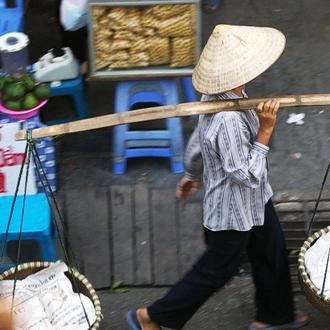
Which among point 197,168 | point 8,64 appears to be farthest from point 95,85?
point 197,168

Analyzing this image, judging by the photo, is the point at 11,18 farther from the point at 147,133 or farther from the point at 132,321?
the point at 132,321

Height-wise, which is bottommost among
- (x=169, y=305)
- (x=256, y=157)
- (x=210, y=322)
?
(x=210, y=322)

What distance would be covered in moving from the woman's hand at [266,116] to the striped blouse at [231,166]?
45 millimetres

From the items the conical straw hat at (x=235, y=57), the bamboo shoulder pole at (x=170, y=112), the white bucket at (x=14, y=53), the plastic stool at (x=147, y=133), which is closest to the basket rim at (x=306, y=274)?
the bamboo shoulder pole at (x=170, y=112)

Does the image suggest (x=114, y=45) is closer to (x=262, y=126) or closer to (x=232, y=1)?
(x=262, y=126)

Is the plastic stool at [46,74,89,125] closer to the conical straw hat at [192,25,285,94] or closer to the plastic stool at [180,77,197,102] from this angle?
the plastic stool at [180,77,197,102]

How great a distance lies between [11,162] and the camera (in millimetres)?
4828

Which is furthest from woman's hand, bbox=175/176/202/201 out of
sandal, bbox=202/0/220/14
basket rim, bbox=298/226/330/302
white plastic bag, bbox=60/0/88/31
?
sandal, bbox=202/0/220/14

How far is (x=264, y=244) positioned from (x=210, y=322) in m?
0.69

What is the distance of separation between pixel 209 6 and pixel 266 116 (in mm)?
3022

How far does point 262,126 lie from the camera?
3.54 metres

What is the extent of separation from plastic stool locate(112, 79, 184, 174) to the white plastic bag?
618 mm

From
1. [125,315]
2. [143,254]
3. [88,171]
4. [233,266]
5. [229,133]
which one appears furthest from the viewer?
[88,171]

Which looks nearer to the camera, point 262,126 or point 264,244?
point 262,126
